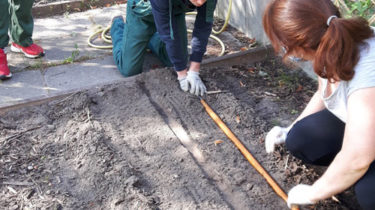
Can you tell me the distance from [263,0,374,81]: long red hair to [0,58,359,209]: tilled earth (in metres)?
0.91

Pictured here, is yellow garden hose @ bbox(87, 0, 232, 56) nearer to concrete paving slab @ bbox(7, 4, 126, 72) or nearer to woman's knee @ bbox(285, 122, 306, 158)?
concrete paving slab @ bbox(7, 4, 126, 72)

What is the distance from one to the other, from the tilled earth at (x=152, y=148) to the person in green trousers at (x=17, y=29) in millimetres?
634

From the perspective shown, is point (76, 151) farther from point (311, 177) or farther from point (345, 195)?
point (345, 195)

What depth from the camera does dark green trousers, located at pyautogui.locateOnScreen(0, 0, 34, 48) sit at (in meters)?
3.18

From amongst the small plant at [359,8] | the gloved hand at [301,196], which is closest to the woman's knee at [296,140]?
the gloved hand at [301,196]

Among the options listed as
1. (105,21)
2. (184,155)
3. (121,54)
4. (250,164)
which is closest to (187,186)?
(184,155)

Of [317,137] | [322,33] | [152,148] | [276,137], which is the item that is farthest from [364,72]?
[152,148]

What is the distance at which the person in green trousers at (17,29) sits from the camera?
10.5ft

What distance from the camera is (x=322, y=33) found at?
1541 millimetres

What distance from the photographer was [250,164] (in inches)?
97.0

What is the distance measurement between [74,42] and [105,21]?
2.18 ft

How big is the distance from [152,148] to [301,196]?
109 centimetres

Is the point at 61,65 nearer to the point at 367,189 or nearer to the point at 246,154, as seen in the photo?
the point at 246,154

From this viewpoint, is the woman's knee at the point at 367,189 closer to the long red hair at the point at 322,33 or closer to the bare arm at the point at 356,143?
the bare arm at the point at 356,143
